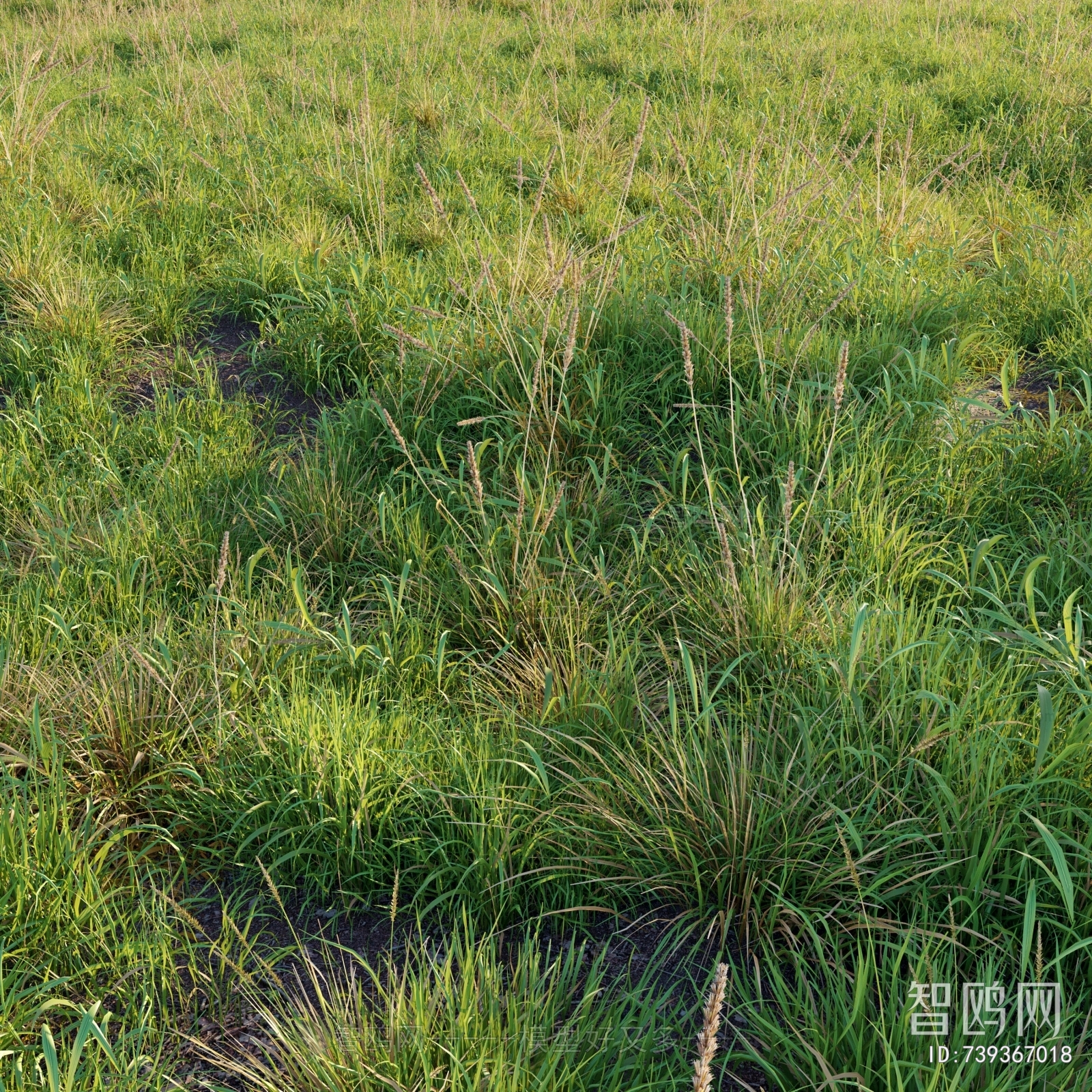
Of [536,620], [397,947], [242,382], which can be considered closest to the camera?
[397,947]

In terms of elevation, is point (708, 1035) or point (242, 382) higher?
point (708, 1035)

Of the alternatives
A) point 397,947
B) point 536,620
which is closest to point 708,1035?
point 397,947

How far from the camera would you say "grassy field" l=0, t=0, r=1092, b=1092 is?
58.9 inches

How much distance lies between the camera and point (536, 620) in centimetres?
228

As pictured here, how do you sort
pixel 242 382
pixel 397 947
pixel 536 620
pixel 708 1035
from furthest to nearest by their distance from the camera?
pixel 242 382 < pixel 536 620 < pixel 397 947 < pixel 708 1035

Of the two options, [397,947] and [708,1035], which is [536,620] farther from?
[708,1035]

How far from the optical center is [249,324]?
3.85 meters

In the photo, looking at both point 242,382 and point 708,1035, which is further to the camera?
point 242,382

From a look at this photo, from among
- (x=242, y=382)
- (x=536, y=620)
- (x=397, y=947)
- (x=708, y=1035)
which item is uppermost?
(x=708, y=1035)

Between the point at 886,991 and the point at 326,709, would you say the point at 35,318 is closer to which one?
the point at 326,709

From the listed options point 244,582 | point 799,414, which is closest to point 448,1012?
point 244,582

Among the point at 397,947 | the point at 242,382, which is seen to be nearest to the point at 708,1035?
the point at 397,947

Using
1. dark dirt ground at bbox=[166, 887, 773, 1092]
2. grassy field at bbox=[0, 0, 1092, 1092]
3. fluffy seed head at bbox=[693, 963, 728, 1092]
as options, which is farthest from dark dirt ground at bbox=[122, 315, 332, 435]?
fluffy seed head at bbox=[693, 963, 728, 1092]

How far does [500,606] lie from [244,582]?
2.36 feet
